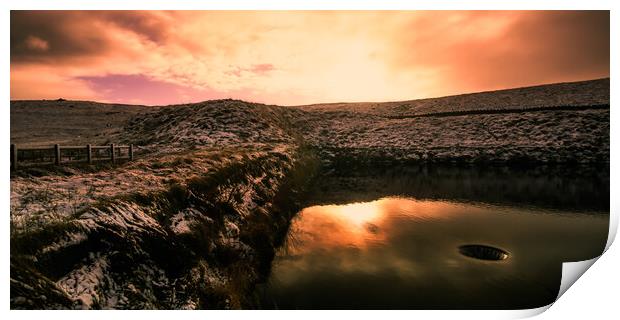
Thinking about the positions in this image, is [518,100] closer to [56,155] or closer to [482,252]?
[482,252]

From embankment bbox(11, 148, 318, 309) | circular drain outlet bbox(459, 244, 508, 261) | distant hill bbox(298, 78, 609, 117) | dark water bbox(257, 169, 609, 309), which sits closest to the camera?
embankment bbox(11, 148, 318, 309)

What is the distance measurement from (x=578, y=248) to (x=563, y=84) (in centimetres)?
8464

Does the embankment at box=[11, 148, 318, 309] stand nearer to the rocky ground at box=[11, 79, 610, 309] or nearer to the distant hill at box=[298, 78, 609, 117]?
the rocky ground at box=[11, 79, 610, 309]

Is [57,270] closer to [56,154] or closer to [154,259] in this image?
[154,259]

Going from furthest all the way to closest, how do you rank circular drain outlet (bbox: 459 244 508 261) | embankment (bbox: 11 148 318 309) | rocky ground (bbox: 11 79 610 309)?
circular drain outlet (bbox: 459 244 508 261) → rocky ground (bbox: 11 79 610 309) → embankment (bbox: 11 148 318 309)

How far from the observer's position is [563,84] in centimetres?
7862

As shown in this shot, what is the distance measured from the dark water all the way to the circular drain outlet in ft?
0.73

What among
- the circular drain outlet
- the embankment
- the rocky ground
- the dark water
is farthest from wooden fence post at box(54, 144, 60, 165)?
the circular drain outlet

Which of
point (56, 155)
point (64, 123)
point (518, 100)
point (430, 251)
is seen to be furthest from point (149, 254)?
point (518, 100)

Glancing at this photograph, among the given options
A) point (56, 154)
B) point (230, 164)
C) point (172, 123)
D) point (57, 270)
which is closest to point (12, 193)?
point (56, 154)

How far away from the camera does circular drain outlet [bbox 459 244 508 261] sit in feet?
48.2

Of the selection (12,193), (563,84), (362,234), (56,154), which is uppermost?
(563,84)

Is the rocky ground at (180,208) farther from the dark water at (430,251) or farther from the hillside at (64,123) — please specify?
the hillside at (64,123)

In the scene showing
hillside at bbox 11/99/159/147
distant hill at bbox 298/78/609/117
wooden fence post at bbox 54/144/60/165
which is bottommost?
wooden fence post at bbox 54/144/60/165
